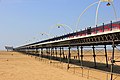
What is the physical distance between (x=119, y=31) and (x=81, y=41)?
16225mm

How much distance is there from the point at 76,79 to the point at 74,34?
54.9 feet

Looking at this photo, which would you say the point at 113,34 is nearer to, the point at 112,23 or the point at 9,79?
the point at 112,23

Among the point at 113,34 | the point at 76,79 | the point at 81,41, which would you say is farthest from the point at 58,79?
the point at 81,41

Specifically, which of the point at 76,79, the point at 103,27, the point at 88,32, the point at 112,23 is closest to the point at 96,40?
the point at 88,32

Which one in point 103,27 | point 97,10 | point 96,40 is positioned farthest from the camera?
point 97,10

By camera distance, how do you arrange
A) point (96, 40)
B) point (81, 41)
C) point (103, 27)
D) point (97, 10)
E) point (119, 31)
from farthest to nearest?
1. point (81, 41)
2. point (97, 10)
3. point (96, 40)
4. point (103, 27)
5. point (119, 31)

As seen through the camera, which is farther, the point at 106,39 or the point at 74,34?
the point at 74,34

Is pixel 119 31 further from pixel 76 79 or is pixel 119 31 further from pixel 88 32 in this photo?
pixel 88 32

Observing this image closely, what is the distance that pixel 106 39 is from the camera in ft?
102

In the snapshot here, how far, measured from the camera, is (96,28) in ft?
107

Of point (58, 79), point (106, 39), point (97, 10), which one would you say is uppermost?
point (97, 10)

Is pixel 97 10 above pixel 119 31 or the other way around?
above

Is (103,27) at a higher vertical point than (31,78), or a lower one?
higher

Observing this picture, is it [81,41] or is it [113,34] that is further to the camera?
[81,41]
